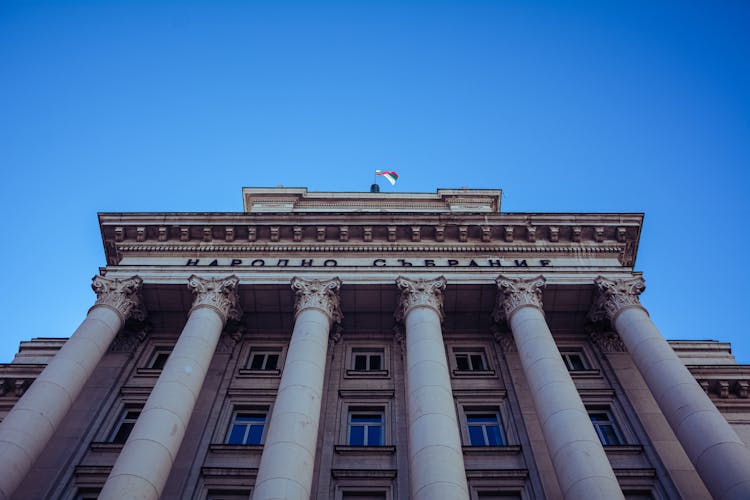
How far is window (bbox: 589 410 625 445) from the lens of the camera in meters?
23.9

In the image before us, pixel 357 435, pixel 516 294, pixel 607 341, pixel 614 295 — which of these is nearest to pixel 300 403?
pixel 357 435

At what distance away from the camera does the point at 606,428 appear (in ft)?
80.9

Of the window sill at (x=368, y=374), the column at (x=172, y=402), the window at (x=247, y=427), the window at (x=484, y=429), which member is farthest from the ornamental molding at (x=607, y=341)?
the column at (x=172, y=402)

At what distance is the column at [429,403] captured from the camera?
17.7m

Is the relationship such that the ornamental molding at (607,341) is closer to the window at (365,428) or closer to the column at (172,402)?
the window at (365,428)

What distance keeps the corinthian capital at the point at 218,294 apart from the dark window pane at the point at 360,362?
6.17 m

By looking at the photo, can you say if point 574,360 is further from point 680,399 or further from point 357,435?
point 357,435

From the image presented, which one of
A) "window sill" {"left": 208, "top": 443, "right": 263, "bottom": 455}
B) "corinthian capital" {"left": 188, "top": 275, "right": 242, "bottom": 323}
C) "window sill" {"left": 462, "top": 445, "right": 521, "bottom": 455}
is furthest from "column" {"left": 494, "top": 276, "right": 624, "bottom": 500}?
"corinthian capital" {"left": 188, "top": 275, "right": 242, "bottom": 323}

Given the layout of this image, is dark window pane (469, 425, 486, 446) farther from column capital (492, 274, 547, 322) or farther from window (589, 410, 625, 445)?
column capital (492, 274, 547, 322)

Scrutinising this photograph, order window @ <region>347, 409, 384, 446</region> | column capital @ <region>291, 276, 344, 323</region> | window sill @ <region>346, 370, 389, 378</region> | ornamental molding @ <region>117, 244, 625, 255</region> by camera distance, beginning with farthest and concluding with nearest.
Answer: ornamental molding @ <region>117, 244, 625, 255</region>
column capital @ <region>291, 276, 344, 323</region>
window sill @ <region>346, 370, 389, 378</region>
window @ <region>347, 409, 384, 446</region>

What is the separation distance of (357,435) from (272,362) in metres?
6.51

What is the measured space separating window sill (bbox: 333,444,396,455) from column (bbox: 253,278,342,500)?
82.5 inches

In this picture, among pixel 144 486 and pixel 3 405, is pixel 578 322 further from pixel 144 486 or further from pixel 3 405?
pixel 3 405

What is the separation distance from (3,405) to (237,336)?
1108 centimetres
